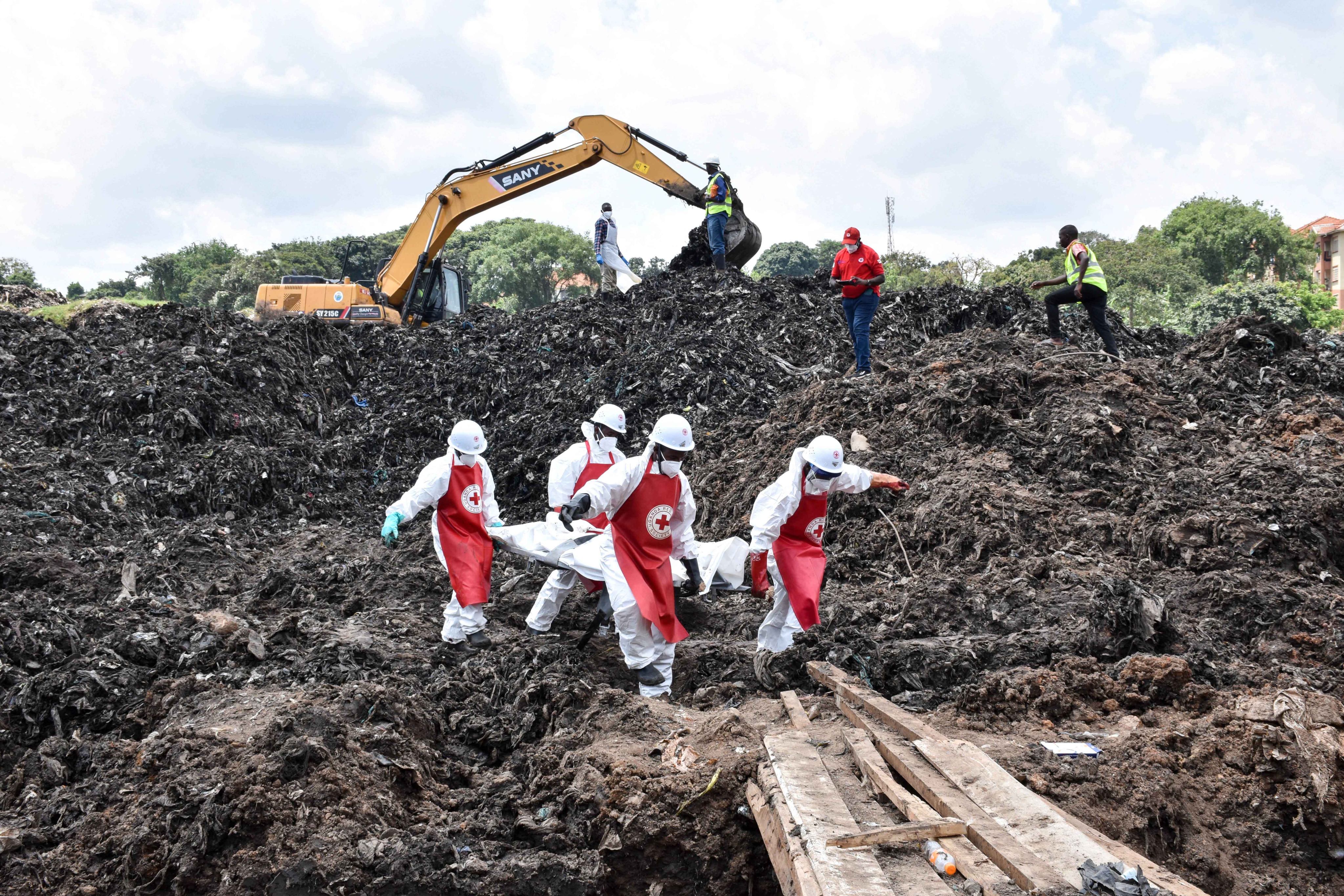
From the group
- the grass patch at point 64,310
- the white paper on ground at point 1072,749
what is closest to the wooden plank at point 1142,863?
the white paper on ground at point 1072,749

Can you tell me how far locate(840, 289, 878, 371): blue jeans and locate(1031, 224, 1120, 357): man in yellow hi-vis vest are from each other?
5.71ft

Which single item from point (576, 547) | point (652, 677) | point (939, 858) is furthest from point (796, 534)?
point (939, 858)

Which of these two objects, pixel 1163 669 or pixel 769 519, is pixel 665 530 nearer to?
pixel 769 519

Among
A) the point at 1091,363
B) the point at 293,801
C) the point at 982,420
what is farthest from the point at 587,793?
the point at 1091,363

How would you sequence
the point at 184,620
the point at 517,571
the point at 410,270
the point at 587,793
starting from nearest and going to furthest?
the point at 587,793, the point at 184,620, the point at 517,571, the point at 410,270

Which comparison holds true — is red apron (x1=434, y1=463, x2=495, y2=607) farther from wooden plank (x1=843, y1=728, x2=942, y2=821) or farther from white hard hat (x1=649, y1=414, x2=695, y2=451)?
wooden plank (x1=843, y1=728, x2=942, y2=821)

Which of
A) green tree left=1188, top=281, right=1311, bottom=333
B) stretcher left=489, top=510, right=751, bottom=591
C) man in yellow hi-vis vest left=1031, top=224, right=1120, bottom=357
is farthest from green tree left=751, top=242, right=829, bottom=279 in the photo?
stretcher left=489, top=510, right=751, bottom=591

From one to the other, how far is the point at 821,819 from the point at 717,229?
40.3ft

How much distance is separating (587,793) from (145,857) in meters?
1.67

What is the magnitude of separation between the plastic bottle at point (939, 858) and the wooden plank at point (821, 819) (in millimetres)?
178

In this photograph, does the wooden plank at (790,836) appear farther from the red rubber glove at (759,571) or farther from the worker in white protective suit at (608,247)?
the worker in white protective suit at (608,247)

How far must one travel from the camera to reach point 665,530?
18.8 ft

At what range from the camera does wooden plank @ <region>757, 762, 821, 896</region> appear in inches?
109

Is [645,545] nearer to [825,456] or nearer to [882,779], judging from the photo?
[825,456]
